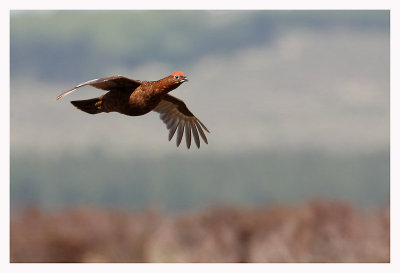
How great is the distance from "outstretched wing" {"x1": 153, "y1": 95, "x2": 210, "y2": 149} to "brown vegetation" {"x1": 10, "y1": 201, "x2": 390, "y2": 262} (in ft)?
4.75

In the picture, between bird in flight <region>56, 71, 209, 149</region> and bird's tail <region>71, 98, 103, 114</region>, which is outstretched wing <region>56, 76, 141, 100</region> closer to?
bird in flight <region>56, 71, 209, 149</region>

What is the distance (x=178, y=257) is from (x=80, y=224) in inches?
40.7

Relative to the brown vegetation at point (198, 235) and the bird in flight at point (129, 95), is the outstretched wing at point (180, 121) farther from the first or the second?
the brown vegetation at point (198, 235)

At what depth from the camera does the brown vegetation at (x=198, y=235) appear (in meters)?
5.71

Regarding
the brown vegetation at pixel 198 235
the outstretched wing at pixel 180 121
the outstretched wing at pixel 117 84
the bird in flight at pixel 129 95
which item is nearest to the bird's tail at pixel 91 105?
→ the bird in flight at pixel 129 95

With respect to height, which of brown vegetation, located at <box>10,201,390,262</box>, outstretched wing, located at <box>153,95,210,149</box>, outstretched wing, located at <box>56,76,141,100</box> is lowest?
brown vegetation, located at <box>10,201,390,262</box>

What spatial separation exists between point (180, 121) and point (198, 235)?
1.81 metres

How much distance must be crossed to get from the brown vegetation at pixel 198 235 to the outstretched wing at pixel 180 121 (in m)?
1.45

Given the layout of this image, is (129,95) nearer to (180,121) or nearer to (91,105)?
(91,105)

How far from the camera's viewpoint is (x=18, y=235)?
5723 mm

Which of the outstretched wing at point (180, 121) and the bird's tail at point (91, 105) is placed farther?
the outstretched wing at point (180, 121)

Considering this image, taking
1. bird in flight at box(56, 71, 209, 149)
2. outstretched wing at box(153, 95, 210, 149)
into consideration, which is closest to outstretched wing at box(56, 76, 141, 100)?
bird in flight at box(56, 71, 209, 149)

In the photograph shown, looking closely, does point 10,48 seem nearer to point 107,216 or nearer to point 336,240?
point 107,216

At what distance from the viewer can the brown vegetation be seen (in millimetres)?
5715
